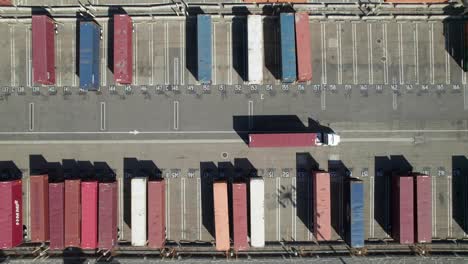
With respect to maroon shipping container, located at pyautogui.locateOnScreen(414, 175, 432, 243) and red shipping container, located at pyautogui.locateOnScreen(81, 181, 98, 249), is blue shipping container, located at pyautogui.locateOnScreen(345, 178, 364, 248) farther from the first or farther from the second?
red shipping container, located at pyautogui.locateOnScreen(81, 181, 98, 249)

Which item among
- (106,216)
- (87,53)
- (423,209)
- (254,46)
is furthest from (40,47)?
(423,209)

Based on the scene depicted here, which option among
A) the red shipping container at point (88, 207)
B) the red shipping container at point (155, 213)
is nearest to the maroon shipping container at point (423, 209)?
the red shipping container at point (155, 213)

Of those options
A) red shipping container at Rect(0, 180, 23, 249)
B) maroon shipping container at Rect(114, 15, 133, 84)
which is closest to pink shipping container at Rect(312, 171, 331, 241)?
maroon shipping container at Rect(114, 15, 133, 84)

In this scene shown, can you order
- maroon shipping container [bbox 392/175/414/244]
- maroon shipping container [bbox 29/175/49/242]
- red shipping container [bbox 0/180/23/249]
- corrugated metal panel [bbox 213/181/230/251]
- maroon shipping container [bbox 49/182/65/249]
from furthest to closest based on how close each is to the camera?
maroon shipping container [bbox 29/175/49/242], maroon shipping container [bbox 49/182/65/249], corrugated metal panel [bbox 213/181/230/251], maroon shipping container [bbox 392/175/414/244], red shipping container [bbox 0/180/23/249]

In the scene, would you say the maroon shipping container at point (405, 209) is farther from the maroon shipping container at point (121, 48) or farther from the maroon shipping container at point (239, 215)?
the maroon shipping container at point (121, 48)

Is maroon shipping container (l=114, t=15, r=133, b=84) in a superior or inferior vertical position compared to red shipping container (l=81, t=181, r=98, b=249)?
superior

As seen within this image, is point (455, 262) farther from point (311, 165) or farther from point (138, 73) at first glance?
point (138, 73)
